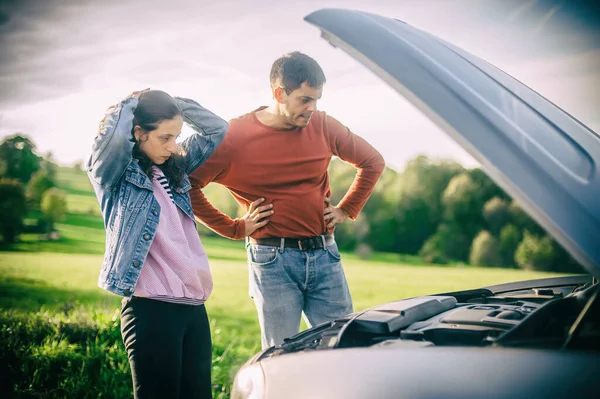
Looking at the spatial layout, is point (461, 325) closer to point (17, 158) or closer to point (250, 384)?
point (250, 384)

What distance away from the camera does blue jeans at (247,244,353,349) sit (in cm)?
254

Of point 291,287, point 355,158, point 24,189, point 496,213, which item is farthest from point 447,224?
point 291,287

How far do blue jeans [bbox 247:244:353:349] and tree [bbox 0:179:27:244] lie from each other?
21.4ft

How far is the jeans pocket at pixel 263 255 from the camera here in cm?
255

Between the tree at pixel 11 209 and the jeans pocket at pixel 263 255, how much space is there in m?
6.52

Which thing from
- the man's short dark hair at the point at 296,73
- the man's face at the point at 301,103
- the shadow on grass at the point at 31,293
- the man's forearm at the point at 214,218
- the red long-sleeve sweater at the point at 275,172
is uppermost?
the man's short dark hair at the point at 296,73

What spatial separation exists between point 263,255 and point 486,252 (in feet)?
39.6

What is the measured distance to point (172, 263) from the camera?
2008mm

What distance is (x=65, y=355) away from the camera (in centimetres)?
359

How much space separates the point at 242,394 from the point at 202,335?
2.14ft

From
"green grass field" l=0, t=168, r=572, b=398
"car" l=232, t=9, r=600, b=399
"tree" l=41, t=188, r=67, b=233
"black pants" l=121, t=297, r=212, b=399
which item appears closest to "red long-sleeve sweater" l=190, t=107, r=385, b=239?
"black pants" l=121, t=297, r=212, b=399

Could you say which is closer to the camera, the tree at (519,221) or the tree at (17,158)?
the tree at (17,158)

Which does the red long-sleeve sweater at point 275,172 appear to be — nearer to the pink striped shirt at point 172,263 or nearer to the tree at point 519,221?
the pink striped shirt at point 172,263

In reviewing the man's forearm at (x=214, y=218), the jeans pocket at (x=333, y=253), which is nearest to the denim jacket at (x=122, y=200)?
the man's forearm at (x=214, y=218)
